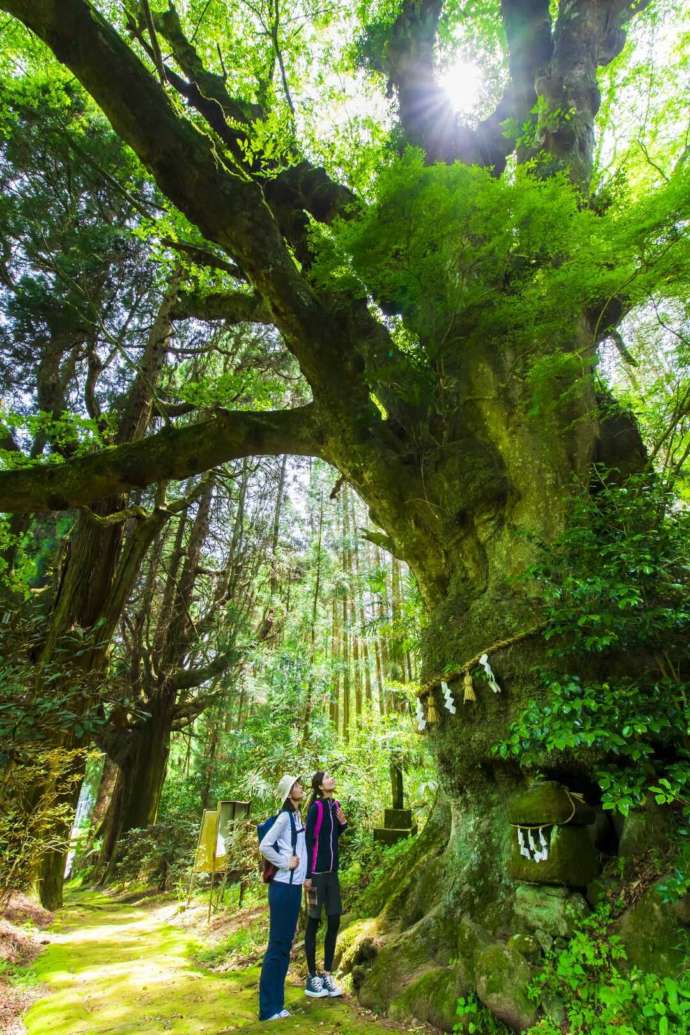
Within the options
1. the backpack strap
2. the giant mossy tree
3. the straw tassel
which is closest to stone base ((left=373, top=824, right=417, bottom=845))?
the giant mossy tree

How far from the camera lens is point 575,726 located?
7.30 ft

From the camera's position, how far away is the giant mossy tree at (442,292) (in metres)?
2.94

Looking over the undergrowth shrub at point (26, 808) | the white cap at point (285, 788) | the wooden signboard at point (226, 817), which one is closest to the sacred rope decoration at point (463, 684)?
the white cap at point (285, 788)

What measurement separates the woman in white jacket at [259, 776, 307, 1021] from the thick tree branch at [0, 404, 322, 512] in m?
2.80

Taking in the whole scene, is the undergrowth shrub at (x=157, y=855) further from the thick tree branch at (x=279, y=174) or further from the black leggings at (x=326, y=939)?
the thick tree branch at (x=279, y=174)

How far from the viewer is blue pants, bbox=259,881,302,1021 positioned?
105 inches

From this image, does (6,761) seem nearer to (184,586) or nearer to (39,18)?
(39,18)

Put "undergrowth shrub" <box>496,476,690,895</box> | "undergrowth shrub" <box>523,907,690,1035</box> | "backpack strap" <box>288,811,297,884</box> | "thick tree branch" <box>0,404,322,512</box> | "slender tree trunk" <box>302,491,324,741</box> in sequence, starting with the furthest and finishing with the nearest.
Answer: "slender tree trunk" <box>302,491,324,741</box> < "thick tree branch" <box>0,404,322,512</box> < "backpack strap" <box>288,811,297,884</box> < "undergrowth shrub" <box>496,476,690,895</box> < "undergrowth shrub" <box>523,907,690,1035</box>

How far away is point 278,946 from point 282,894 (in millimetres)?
231

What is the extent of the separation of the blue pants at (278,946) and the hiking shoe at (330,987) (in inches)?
13.6

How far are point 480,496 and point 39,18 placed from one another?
4606mm

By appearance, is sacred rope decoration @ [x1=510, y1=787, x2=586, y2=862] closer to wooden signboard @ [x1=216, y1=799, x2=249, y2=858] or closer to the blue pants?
the blue pants

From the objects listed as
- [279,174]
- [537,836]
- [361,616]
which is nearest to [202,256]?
[279,174]

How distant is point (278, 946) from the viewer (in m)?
2.73
